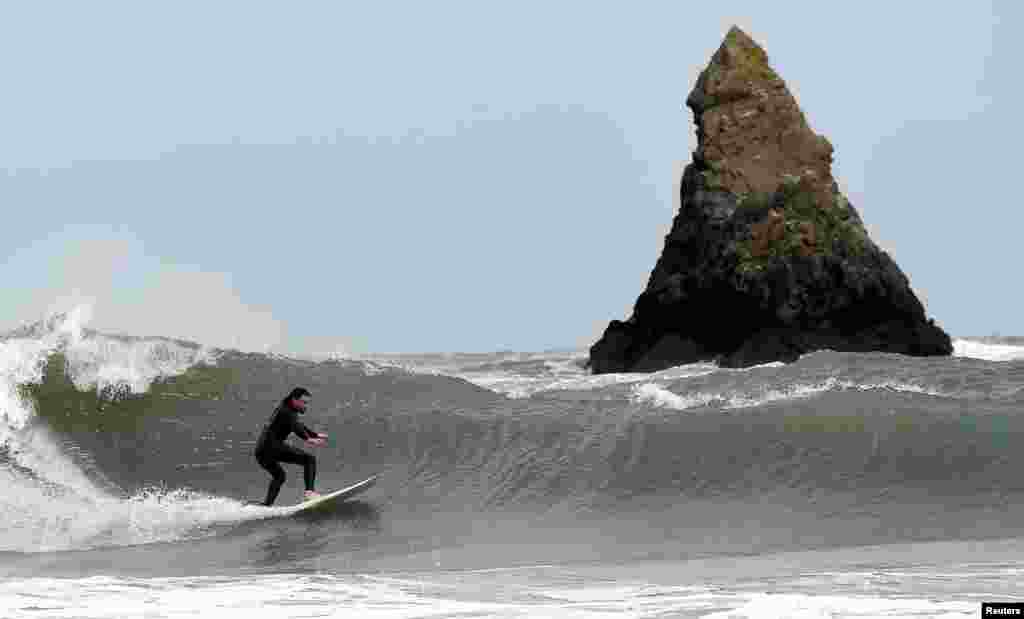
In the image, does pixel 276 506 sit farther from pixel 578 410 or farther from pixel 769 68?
pixel 769 68

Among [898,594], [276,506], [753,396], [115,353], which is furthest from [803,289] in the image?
[898,594]

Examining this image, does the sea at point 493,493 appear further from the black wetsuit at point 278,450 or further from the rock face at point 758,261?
the rock face at point 758,261

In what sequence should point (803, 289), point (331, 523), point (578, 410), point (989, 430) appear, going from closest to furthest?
point (331, 523), point (989, 430), point (578, 410), point (803, 289)

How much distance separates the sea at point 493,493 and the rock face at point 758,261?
40.6 ft

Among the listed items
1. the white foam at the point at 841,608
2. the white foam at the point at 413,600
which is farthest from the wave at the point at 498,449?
the white foam at the point at 841,608

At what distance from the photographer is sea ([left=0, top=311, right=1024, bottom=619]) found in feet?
34.6

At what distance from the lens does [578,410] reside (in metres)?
19.7

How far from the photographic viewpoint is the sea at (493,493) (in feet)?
34.6

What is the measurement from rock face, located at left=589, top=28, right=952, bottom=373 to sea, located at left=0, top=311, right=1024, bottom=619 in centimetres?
1239

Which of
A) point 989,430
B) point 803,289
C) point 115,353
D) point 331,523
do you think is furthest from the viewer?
point 803,289

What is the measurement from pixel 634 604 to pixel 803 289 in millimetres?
28263

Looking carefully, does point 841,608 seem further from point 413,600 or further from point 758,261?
point 758,261

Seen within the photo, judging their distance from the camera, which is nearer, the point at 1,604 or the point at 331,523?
the point at 1,604

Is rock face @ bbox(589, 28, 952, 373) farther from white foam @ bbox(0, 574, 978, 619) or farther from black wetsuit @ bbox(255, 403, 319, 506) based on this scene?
white foam @ bbox(0, 574, 978, 619)
